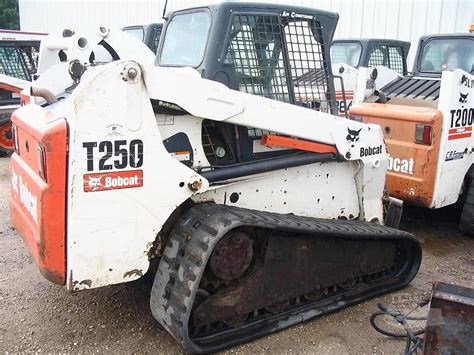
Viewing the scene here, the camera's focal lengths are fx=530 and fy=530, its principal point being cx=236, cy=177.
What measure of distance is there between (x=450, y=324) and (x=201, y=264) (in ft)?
4.06

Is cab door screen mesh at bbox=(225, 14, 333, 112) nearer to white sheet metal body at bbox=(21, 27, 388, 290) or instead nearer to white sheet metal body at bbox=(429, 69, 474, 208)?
white sheet metal body at bbox=(21, 27, 388, 290)

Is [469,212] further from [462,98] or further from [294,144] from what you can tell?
[294,144]

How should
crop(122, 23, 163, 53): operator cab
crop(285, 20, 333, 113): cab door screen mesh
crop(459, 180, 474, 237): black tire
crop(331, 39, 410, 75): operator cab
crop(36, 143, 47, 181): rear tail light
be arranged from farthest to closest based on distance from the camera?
crop(122, 23, 163, 53): operator cab → crop(331, 39, 410, 75): operator cab → crop(459, 180, 474, 237): black tire → crop(285, 20, 333, 113): cab door screen mesh → crop(36, 143, 47, 181): rear tail light

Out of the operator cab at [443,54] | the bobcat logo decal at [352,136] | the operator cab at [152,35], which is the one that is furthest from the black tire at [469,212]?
the operator cab at [152,35]

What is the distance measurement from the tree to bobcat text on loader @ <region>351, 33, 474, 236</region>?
86.5 feet

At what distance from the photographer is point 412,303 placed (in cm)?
376

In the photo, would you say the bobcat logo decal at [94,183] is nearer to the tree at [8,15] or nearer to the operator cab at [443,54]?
the operator cab at [443,54]

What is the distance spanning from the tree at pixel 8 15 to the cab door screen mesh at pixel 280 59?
27.4 metres

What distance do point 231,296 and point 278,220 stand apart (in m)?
0.52

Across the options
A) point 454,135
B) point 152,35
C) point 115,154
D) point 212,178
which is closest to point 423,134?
point 454,135

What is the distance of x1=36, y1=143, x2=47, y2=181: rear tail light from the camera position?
8.94 ft

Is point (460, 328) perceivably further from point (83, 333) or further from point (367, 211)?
point (83, 333)

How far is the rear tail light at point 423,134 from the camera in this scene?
15.4 feet

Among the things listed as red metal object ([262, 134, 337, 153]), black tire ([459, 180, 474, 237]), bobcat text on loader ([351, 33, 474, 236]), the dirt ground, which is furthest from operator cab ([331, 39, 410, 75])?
red metal object ([262, 134, 337, 153])
